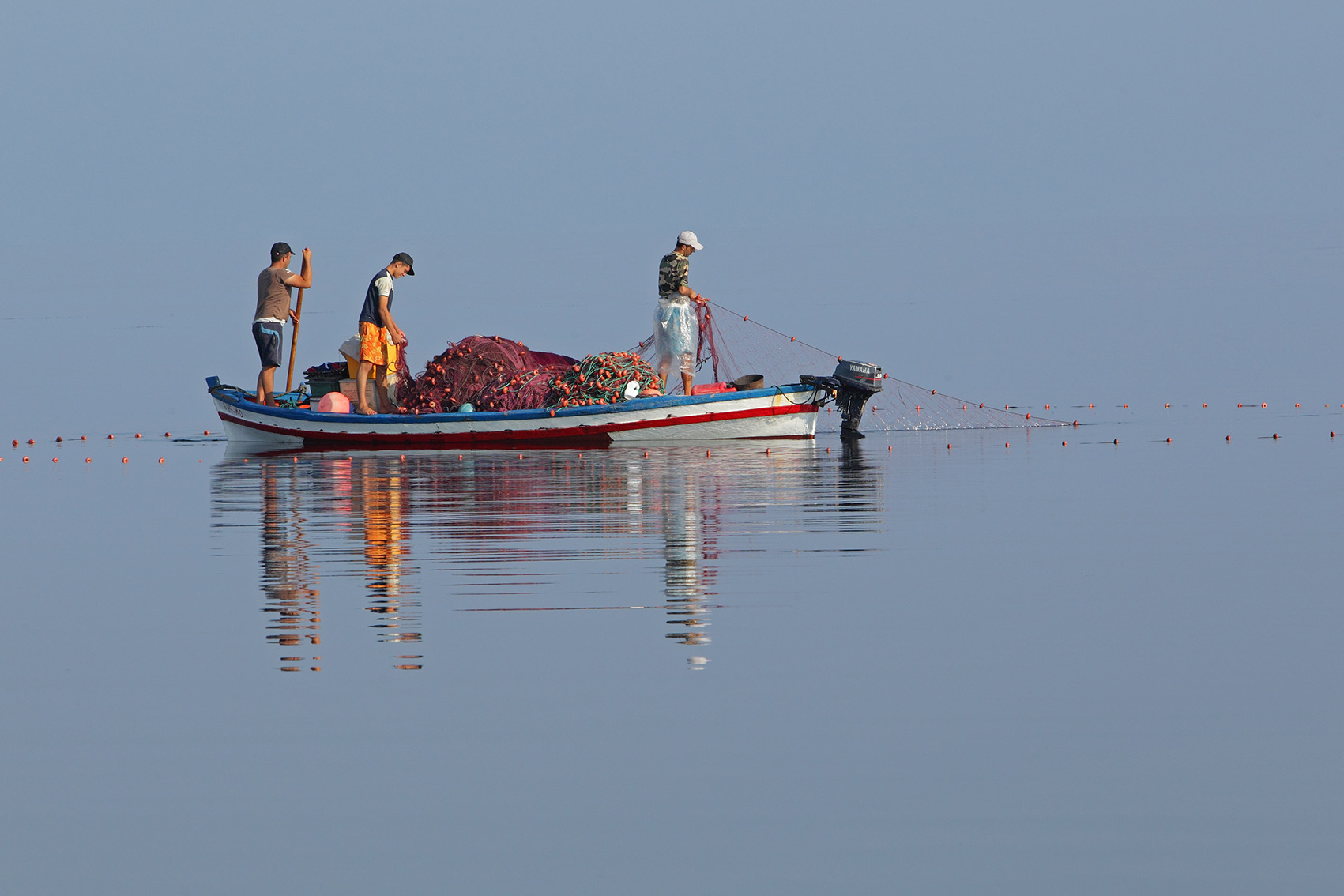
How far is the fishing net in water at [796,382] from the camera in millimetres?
24203

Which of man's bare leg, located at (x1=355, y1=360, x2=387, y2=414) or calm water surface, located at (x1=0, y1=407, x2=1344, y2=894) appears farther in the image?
man's bare leg, located at (x1=355, y1=360, x2=387, y2=414)

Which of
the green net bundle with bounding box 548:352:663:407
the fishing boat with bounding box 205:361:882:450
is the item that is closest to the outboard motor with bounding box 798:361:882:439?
the fishing boat with bounding box 205:361:882:450

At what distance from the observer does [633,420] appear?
2394 centimetres

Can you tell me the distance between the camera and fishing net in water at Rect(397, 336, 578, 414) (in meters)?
24.2

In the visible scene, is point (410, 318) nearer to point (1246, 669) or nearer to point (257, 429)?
point (257, 429)

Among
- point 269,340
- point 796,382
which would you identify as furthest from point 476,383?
point 796,382

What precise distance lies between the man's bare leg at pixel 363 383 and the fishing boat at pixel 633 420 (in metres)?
0.23

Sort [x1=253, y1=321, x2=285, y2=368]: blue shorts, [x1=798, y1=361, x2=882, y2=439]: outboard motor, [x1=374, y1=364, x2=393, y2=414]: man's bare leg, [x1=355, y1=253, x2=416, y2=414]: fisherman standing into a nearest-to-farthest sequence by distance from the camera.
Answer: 1. [x1=355, y1=253, x2=416, y2=414]: fisherman standing
2. [x1=798, y1=361, x2=882, y2=439]: outboard motor
3. [x1=253, y1=321, x2=285, y2=368]: blue shorts
4. [x1=374, y1=364, x2=393, y2=414]: man's bare leg

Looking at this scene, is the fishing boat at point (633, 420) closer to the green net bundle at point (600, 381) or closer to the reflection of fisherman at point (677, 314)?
the green net bundle at point (600, 381)

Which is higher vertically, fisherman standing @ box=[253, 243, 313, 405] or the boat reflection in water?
fisherman standing @ box=[253, 243, 313, 405]

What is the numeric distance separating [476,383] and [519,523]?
27.1ft

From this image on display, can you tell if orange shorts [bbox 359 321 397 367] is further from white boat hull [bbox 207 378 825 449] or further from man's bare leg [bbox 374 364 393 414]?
white boat hull [bbox 207 378 825 449]

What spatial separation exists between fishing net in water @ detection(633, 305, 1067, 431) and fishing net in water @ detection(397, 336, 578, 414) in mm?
1510

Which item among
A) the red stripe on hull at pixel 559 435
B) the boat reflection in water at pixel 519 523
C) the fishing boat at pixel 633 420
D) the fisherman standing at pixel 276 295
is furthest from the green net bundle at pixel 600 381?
the fisherman standing at pixel 276 295
